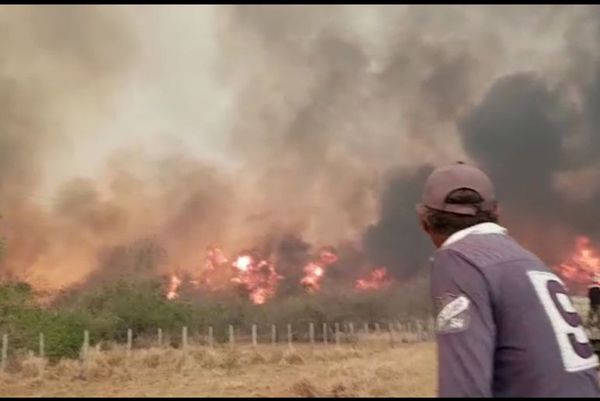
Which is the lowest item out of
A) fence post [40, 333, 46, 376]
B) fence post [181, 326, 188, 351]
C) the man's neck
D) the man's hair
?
the man's neck

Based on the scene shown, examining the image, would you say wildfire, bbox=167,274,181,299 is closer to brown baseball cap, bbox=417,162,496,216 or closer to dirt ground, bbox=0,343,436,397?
dirt ground, bbox=0,343,436,397

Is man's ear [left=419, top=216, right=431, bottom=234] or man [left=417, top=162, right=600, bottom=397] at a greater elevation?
man's ear [left=419, top=216, right=431, bottom=234]

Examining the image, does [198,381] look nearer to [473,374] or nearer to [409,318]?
[409,318]

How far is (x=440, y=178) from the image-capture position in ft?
3.80

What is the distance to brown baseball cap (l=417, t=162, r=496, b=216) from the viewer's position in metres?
1.14

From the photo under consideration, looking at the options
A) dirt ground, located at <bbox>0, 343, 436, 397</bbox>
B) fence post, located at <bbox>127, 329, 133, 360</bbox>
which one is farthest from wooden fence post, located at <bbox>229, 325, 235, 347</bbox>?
fence post, located at <bbox>127, 329, 133, 360</bbox>

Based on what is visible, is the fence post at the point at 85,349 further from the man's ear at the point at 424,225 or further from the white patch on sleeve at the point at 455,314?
the white patch on sleeve at the point at 455,314

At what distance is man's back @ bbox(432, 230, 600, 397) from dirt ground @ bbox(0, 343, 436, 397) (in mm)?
10445

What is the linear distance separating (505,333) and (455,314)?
0.28 ft

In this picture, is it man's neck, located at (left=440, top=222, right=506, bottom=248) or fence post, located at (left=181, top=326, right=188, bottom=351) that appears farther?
fence post, located at (left=181, top=326, right=188, bottom=351)

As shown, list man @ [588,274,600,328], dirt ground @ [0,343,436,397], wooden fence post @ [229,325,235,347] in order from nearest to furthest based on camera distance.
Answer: man @ [588,274,600,328] < dirt ground @ [0,343,436,397] < wooden fence post @ [229,325,235,347]

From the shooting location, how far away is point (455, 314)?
103 cm

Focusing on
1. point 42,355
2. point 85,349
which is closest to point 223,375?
point 85,349

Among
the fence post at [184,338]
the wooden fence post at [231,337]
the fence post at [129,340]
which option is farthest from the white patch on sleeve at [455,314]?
the wooden fence post at [231,337]
